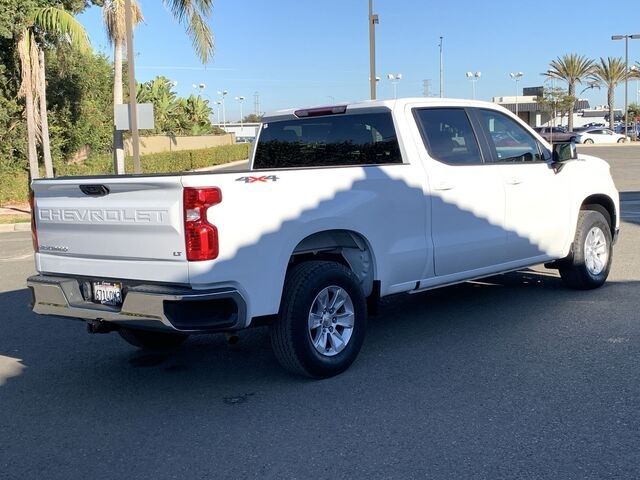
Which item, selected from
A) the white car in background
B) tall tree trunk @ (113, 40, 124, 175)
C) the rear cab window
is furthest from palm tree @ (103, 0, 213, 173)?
the white car in background

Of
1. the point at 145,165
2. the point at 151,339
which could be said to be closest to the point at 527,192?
the point at 151,339

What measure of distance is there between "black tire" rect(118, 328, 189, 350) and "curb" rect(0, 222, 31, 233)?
11.1 metres

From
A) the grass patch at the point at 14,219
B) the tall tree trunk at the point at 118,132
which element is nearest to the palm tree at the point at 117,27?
the tall tree trunk at the point at 118,132

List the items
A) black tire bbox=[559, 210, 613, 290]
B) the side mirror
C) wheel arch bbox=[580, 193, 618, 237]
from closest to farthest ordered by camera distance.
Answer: the side mirror
black tire bbox=[559, 210, 613, 290]
wheel arch bbox=[580, 193, 618, 237]

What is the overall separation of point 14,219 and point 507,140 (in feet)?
45.5

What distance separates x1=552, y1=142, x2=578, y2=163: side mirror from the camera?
687 centimetres

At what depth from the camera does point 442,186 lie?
5.81 m

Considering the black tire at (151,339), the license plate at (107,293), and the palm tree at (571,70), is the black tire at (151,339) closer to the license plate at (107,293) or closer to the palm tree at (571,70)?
the license plate at (107,293)

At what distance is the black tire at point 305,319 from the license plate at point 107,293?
3.45ft

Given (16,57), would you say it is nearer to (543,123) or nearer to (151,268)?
(151,268)

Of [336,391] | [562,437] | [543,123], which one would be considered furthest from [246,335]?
[543,123]

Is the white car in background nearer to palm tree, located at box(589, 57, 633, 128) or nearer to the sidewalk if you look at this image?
palm tree, located at box(589, 57, 633, 128)

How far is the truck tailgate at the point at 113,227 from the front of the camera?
4371mm

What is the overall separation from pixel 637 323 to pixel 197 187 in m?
4.14
